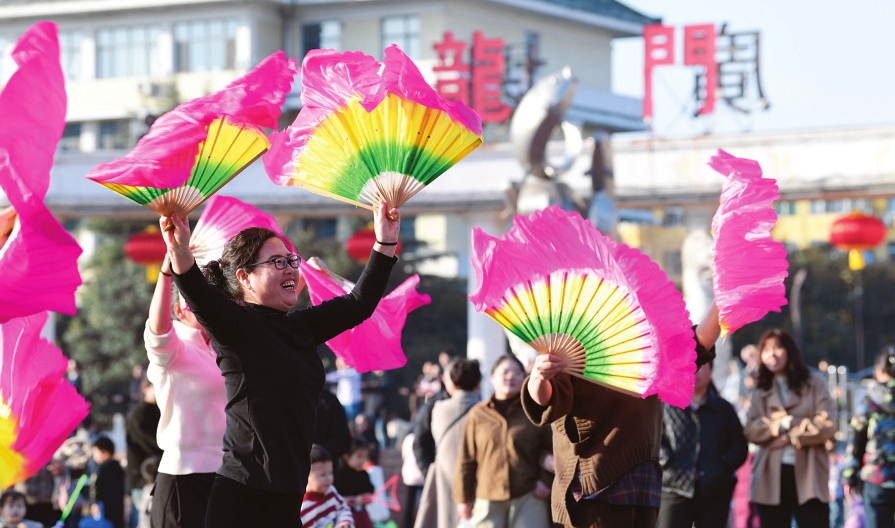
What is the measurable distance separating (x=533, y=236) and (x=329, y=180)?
0.70 metres

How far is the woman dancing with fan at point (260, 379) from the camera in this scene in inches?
145

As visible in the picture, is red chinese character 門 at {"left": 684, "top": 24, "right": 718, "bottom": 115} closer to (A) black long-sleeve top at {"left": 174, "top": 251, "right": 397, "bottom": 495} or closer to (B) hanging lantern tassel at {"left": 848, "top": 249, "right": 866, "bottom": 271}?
(B) hanging lantern tassel at {"left": 848, "top": 249, "right": 866, "bottom": 271}

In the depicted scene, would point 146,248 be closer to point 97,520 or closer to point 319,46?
point 97,520

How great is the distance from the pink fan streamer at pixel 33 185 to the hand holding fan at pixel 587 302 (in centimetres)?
132

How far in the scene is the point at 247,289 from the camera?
12.9ft

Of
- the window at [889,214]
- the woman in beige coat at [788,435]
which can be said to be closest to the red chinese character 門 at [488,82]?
the woman in beige coat at [788,435]

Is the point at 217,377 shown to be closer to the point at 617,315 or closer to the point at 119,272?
the point at 617,315

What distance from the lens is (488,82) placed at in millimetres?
28375

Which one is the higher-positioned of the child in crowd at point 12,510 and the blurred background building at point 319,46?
the blurred background building at point 319,46

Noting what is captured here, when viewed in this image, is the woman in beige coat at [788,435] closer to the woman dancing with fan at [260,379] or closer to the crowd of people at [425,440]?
the crowd of people at [425,440]

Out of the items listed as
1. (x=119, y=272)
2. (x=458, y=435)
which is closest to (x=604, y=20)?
(x=119, y=272)

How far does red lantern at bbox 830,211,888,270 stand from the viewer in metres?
19.7

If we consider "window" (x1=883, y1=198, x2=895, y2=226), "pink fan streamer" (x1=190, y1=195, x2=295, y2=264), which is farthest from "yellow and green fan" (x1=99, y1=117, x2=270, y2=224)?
"window" (x1=883, y1=198, x2=895, y2=226)

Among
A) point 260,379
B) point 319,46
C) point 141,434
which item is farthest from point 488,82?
point 260,379
